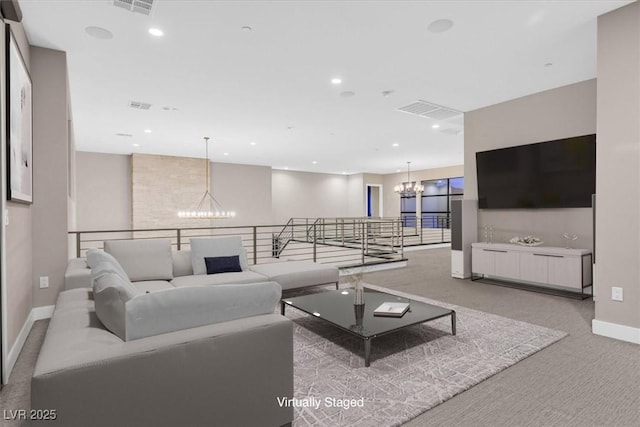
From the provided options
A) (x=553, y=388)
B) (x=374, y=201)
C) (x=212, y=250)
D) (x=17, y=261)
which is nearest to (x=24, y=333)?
(x=17, y=261)

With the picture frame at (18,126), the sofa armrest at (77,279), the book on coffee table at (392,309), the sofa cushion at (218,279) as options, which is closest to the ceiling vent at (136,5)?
the picture frame at (18,126)

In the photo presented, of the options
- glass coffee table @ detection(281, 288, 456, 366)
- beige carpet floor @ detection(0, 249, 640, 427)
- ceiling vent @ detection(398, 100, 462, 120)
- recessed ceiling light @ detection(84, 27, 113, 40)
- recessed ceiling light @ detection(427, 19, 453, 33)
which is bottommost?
beige carpet floor @ detection(0, 249, 640, 427)

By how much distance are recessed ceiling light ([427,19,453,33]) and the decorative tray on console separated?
352 centimetres

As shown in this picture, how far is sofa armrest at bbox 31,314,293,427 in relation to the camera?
132 cm

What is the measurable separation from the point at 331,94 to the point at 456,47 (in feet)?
6.47

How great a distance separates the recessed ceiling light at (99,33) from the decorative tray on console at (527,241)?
5.99m

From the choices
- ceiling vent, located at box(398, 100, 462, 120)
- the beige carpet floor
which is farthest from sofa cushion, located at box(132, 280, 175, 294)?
ceiling vent, located at box(398, 100, 462, 120)

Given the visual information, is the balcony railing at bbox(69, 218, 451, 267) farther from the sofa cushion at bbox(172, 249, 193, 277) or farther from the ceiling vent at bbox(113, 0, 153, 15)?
the ceiling vent at bbox(113, 0, 153, 15)

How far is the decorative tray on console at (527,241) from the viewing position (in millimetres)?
5214

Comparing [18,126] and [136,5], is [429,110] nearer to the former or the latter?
[136,5]

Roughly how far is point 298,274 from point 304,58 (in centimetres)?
266

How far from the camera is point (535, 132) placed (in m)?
5.32

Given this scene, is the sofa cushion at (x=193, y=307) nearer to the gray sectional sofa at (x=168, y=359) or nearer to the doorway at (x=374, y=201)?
the gray sectional sofa at (x=168, y=359)

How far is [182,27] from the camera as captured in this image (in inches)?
132
